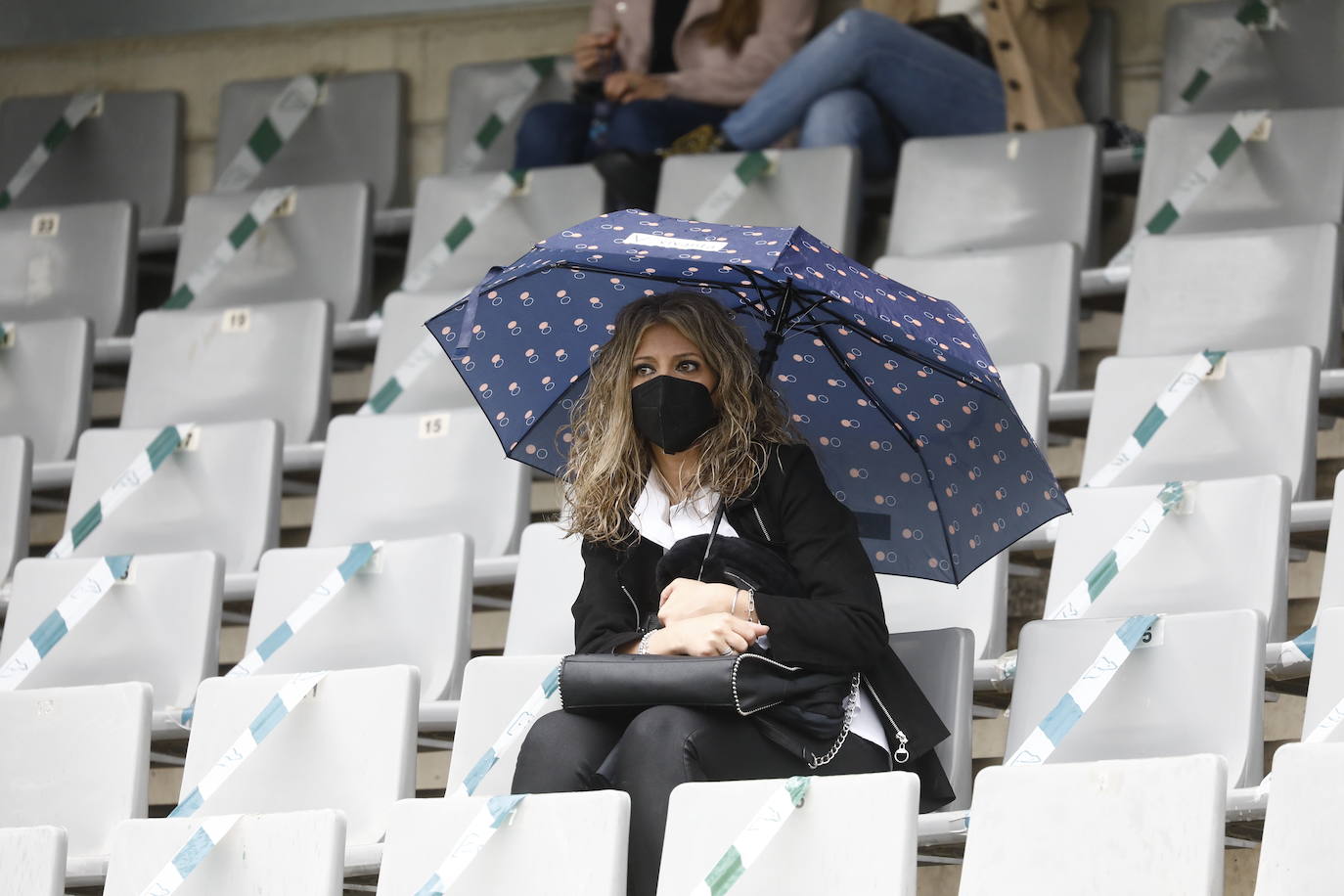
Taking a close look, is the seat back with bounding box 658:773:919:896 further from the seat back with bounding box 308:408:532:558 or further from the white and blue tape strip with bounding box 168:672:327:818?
the seat back with bounding box 308:408:532:558

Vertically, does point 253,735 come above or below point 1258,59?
below

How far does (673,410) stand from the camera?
261 cm

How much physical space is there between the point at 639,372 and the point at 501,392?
0.22 metres

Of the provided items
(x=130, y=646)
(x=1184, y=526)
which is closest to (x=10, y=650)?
(x=130, y=646)

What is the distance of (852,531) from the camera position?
8.51 feet

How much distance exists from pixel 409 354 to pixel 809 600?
1.99 metres

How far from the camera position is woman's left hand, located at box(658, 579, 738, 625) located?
2.50m

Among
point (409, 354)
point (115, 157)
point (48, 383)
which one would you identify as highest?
point (115, 157)

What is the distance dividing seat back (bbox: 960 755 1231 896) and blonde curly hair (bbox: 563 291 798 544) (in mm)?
655

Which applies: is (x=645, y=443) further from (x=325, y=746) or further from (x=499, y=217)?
(x=499, y=217)

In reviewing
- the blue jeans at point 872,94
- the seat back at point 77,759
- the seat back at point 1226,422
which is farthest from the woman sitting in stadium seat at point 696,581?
the blue jeans at point 872,94

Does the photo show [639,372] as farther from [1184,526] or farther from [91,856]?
[91,856]

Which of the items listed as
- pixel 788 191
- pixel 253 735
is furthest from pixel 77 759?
pixel 788 191

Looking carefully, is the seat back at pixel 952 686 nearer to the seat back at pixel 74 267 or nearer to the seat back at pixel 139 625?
the seat back at pixel 139 625
